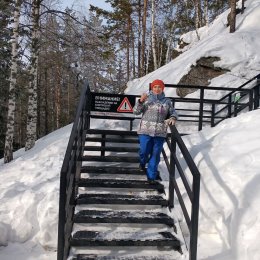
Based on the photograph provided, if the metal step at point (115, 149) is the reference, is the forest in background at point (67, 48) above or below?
above

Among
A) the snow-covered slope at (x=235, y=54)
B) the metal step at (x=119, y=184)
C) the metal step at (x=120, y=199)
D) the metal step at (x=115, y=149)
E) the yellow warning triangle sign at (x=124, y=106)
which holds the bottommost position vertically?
the metal step at (x=120, y=199)

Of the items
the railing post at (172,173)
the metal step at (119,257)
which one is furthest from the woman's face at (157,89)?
the metal step at (119,257)

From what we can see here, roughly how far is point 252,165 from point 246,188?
591 mm

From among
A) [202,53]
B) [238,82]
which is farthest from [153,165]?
[202,53]

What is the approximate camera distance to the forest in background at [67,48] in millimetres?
13844

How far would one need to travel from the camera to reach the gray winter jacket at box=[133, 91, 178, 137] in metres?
6.03

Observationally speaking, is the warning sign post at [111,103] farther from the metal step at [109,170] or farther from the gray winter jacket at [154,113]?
the gray winter jacket at [154,113]

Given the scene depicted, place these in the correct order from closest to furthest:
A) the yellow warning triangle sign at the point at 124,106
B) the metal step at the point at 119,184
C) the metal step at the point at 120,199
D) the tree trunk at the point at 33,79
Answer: the metal step at the point at 120,199 → the metal step at the point at 119,184 → the yellow warning triangle sign at the point at 124,106 → the tree trunk at the point at 33,79

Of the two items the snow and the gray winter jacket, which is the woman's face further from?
the snow

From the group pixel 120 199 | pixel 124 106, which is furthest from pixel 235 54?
pixel 120 199

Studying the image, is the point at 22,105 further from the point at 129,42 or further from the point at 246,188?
the point at 246,188

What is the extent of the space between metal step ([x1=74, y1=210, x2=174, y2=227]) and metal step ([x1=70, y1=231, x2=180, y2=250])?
7.8 inches

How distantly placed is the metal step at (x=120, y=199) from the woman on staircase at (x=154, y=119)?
53 cm

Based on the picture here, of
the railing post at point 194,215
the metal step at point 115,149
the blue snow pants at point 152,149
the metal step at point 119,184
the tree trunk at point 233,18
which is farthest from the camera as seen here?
the tree trunk at point 233,18
